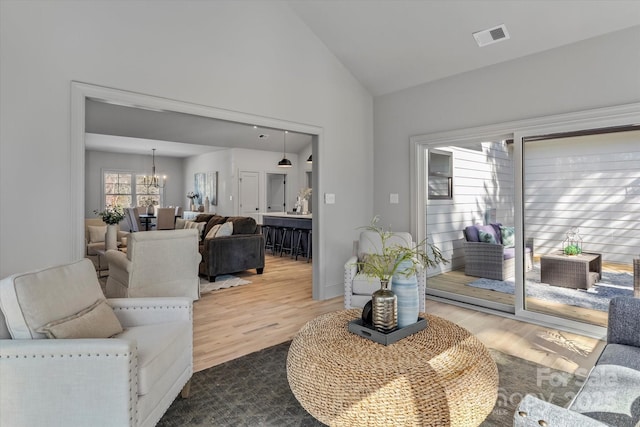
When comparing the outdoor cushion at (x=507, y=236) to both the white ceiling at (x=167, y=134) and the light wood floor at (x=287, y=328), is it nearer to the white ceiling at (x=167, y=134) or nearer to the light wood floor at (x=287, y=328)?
the light wood floor at (x=287, y=328)

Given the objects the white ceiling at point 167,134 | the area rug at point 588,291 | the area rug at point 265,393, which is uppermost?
the white ceiling at point 167,134

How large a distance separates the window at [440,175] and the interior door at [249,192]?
20.9 ft

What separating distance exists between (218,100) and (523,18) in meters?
3.10

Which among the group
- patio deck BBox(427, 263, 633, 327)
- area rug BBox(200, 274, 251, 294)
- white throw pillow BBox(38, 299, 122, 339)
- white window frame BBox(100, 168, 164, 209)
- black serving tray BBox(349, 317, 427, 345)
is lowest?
area rug BBox(200, 274, 251, 294)

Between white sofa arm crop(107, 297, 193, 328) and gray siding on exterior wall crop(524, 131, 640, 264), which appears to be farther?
gray siding on exterior wall crop(524, 131, 640, 264)

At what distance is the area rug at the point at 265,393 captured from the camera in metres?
2.00

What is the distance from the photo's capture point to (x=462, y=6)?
3.40 metres

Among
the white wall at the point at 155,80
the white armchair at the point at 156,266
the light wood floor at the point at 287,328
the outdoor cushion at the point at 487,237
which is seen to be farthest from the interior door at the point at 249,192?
the outdoor cushion at the point at 487,237

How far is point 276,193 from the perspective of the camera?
11070mm

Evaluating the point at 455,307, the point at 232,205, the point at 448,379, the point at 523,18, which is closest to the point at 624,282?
the point at 455,307

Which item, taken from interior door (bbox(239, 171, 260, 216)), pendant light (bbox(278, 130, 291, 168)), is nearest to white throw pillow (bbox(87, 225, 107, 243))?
interior door (bbox(239, 171, 260, 216))

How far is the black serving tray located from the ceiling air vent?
3.09 metres

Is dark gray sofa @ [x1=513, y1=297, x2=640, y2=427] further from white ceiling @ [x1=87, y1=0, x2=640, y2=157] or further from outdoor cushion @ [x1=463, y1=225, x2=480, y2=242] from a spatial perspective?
outdoor cushion @ [x1=463, y1=225, x2=480, y2=242]

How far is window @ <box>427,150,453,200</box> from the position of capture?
488 centimetres
